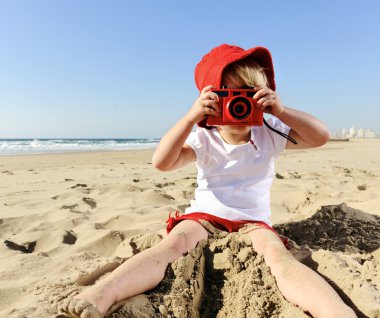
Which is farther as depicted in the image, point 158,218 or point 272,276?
point 158,218

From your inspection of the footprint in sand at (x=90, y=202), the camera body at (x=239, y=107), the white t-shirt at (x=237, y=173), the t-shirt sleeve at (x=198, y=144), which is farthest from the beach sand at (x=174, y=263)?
the camera body at (x=239, y=107)

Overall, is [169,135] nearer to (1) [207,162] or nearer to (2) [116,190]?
(1) [207,162]

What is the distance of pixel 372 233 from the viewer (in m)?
2.19

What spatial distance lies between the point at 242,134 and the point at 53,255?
1.27 metres

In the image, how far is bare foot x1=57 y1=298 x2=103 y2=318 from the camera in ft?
3.78

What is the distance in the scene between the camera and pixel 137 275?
140cm

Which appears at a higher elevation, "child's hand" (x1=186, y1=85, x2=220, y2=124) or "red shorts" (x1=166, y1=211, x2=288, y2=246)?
"child's hand" (x1=186, y1=85, x2=220, y2=124)

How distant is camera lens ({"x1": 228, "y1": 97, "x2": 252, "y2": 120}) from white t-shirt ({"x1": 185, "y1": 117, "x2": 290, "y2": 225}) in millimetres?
280

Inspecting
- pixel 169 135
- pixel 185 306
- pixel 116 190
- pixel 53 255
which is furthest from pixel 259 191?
pixel 116 190

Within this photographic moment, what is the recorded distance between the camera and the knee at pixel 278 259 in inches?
56.0

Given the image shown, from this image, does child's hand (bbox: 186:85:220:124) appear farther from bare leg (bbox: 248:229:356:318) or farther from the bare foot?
the bare foot

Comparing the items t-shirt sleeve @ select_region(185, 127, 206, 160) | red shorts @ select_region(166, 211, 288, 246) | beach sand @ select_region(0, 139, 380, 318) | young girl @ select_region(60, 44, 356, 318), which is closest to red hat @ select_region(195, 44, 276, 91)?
young girl @ select_region(60, 44, 356, 318)

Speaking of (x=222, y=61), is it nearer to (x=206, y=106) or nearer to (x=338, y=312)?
(x=206, y=106)

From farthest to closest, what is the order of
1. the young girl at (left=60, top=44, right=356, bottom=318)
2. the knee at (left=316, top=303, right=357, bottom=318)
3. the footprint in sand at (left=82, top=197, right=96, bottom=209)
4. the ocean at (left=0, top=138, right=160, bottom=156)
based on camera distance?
the ocean at (left=0, top=138, right=160, bottom=156) → the footprint in sand at (left=82, top=197, right=96, bottom=209) → the young girl at (left=60, top=44, right=356, bottom=318) → the knee at (left=316, top=303, right=357, bottom=318)
